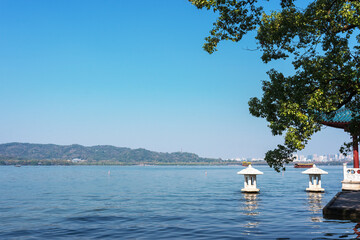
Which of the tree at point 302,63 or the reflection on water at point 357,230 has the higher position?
the tree at point 302,63

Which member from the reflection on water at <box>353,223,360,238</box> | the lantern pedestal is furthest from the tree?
the lantern pedestal

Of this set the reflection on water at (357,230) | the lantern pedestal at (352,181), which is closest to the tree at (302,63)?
the reflection on water at (357,230)

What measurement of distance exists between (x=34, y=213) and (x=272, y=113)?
2175 centimetres

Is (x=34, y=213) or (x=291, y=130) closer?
(x=291, y=130)

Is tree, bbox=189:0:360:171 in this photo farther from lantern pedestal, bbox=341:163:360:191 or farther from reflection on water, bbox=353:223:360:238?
lantern pedestal, bbox=341:163:360:191

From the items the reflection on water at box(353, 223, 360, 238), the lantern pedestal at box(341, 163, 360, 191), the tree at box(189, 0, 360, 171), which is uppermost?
the tree at box(189, 0, 360, 171)

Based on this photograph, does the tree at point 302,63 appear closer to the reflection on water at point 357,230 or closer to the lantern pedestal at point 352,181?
the reflection on water at point 357,230

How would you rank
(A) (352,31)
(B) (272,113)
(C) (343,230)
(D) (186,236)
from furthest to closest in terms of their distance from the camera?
(D) (186,236) < (C) (343,230) < (B) (272,113) < (A) (352,31)

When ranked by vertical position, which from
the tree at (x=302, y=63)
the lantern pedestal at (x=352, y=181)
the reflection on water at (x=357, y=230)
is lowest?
the reflection on water at (x=357, y=230)

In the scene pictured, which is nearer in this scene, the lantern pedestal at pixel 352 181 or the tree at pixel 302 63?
the tree at pixel 302 63

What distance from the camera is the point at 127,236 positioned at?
1750cm

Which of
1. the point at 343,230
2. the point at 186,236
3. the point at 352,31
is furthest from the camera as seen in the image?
the point at 186,236

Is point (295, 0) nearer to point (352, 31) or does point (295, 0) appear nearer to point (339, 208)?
point (352, 31)

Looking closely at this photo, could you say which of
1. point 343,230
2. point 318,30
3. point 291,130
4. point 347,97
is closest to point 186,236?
point 343,230
